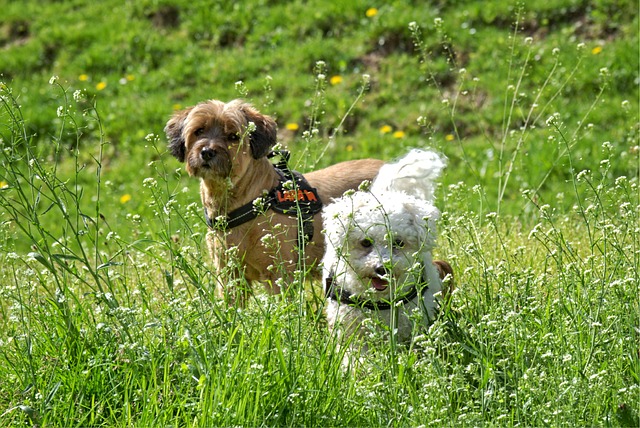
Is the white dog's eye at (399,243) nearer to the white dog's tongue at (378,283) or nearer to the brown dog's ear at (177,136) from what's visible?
the white dog's tongue at (378,283)

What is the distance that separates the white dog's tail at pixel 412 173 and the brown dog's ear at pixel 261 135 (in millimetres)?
741

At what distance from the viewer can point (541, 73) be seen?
9617 mm

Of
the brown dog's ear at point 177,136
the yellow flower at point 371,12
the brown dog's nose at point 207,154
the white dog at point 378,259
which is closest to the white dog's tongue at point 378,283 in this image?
the white dog at point 378,259

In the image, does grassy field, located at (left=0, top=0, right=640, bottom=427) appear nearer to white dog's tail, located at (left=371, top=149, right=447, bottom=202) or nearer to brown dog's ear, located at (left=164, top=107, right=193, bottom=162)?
white dog's tail, located at (left=371, top=149, right=447, bottom=202)

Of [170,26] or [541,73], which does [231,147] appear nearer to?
[541,73]

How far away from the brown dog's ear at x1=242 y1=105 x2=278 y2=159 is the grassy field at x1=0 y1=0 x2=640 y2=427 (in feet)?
0.50

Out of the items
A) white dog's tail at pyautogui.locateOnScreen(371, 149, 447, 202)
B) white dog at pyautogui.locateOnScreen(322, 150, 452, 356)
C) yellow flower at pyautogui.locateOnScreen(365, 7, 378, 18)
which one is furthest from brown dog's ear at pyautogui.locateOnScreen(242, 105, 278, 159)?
yellow flower at pyautogui.locateOnScreen(365, 7, 378, 18)

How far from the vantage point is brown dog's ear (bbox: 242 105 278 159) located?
18.3 feet

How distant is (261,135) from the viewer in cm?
562

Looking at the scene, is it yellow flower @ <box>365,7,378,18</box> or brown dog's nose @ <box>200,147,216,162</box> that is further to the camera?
yellow flower @ <box>365,7,378,18</box>

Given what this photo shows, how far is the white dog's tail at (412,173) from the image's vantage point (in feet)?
16.9

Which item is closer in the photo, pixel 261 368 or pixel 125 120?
pixel 261 368

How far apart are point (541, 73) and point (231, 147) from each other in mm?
5031

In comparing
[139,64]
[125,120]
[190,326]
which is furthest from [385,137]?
[190,326]
